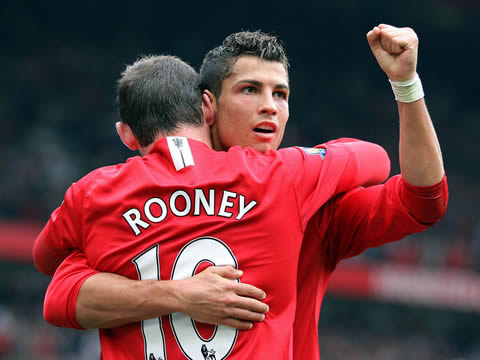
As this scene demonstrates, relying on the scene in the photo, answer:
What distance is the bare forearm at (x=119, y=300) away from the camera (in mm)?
2381

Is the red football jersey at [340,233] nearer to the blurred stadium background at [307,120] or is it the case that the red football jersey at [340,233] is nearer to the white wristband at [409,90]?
the white wristband at [409,90]

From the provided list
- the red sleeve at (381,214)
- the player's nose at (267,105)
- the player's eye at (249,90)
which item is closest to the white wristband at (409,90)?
the red sleeve at (381,214)

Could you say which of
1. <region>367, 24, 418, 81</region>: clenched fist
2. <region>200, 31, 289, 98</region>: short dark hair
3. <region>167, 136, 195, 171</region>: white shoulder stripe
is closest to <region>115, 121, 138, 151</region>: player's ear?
<region>167, 136, 195, 171</region>: white shoulder stripe

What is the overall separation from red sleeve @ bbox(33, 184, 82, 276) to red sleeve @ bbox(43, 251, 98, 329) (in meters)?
0.09

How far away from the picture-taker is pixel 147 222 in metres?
2.44

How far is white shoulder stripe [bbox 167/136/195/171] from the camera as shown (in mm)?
2502

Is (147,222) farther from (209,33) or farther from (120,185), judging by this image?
(209,33)

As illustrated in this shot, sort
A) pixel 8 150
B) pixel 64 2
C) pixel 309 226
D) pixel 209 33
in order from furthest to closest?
1. pixel 209 33
2. pixel 64 2
3. pixel 8 150
4. pixel 309 226

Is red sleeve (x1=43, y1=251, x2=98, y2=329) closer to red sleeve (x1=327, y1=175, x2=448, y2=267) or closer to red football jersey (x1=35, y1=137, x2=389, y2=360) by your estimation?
red football jersey (x1=35, y1=137, x2=389, y2=360)

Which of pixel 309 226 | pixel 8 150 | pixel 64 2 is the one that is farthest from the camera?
pixel 64 2

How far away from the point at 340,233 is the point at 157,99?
2.91ft

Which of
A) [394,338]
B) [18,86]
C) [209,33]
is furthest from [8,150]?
[394,338]

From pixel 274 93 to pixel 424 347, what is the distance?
551 inches

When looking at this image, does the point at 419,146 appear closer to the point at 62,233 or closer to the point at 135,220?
the point at 135,220
